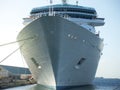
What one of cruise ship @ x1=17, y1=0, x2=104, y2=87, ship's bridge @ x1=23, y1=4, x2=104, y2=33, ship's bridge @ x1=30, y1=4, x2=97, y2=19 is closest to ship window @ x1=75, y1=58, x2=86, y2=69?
cruise ship @ x1=17, y1=0, x2=104, y2=87

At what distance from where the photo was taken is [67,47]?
27141 mm

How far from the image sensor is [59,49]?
2639cm

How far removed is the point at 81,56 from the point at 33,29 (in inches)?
234

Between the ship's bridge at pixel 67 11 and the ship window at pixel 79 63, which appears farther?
the ship's bridge at pixel 67 11

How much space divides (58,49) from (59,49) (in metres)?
0.10

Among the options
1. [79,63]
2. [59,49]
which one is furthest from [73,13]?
[59,49]

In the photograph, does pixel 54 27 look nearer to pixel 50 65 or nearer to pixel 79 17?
pixel 50 65

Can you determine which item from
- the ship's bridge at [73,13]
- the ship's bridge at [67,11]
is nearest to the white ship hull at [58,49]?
the ship's bridge at [73,13]

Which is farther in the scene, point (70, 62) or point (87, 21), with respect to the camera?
point (87, 21)

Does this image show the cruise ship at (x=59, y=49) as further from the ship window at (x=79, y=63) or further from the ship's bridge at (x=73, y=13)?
the ship's bridge at (x=73, y=13)

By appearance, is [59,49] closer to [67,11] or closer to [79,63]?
[79,63]

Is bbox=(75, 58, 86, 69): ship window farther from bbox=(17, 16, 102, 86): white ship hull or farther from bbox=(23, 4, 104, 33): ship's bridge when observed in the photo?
bbox=(23, 4, 104, 33): ship's bridge

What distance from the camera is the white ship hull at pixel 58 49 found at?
26281 millimetres

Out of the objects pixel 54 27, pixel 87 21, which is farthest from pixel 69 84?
pixel 87 21
